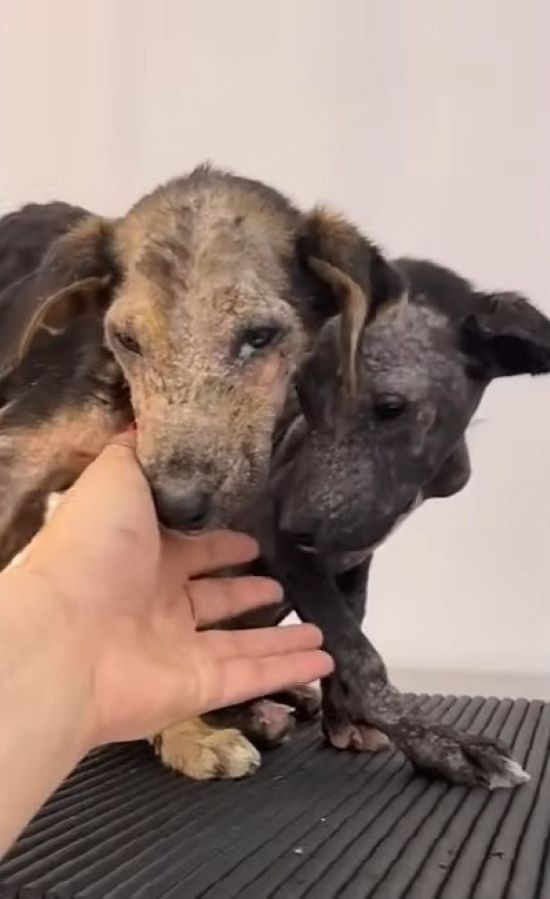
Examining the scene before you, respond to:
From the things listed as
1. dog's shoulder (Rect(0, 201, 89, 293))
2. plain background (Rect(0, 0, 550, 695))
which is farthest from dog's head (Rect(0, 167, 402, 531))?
plain background (Rect(0, 0, 550, 695))

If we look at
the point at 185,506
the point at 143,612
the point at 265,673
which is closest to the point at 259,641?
the point at 265,673

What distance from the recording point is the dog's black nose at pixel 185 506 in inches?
43.4

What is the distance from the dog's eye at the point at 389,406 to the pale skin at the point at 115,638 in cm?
19

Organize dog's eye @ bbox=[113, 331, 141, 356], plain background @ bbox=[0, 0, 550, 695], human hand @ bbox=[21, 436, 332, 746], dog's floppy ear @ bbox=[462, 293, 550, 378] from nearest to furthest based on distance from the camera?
1. human hand @ bbox=[21, 436, 332, 746]
2. dog's eye @ bbox=[113, 331, 141, 356]
3. dog's floppy ear @ bbox=[462, 293, 550, 378]
4. plain background @ bbox=[0, 0, 550, 695]

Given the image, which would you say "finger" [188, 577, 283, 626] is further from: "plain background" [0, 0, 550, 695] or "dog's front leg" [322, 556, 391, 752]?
"plain background" [0, 0, 550, 695]

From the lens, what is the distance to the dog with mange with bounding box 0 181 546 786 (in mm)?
1312

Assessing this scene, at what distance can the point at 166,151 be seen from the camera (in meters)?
2.46

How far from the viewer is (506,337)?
4.67 ft

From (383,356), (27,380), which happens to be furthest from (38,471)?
(383,356)

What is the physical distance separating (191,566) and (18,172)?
4.48 feet

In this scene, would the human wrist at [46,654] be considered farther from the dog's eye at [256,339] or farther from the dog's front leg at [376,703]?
the dog's front leg at [376,703]

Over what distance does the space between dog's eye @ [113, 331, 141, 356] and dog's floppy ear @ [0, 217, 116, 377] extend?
0.10 meters

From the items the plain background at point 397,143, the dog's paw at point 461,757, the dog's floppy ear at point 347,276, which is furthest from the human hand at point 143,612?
the plain background at point 397,143

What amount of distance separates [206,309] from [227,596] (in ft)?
1.10
